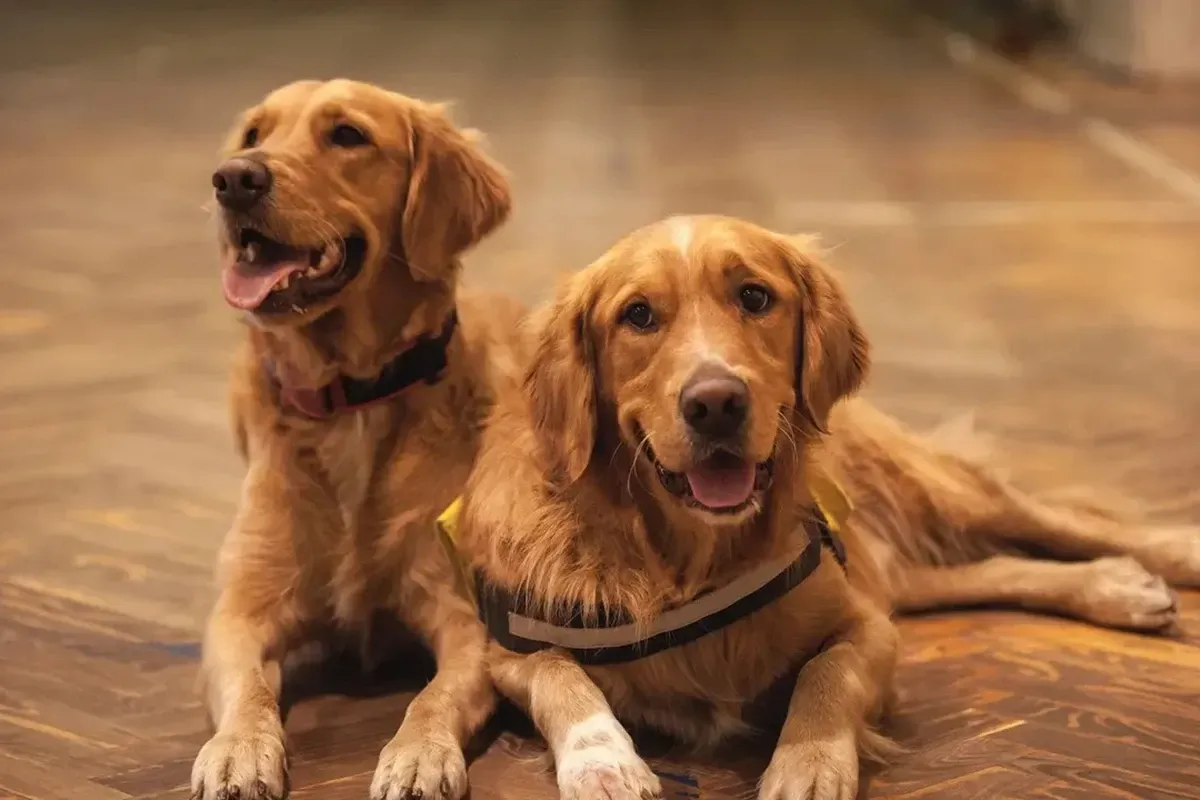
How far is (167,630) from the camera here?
2.81 m

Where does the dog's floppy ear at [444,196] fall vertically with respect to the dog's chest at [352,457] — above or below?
above

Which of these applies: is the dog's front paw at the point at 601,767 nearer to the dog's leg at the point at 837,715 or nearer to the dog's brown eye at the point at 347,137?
the dog's leg at the point at 837,715

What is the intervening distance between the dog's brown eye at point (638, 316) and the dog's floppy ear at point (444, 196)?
1.65 ft

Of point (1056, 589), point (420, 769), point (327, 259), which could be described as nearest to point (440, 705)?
point (420, 769)

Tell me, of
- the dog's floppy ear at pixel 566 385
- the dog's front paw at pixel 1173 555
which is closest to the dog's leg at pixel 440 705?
the dog's floppy ear at pixel 566 385

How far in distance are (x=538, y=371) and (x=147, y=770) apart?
0.94m

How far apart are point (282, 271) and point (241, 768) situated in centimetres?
88

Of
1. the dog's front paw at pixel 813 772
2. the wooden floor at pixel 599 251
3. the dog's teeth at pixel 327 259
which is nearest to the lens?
the dog's front paw at pixel 813 772

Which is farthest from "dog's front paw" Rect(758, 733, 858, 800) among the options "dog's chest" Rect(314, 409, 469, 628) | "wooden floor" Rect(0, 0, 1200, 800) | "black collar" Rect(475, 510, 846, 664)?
"dog's chest" Rect(314, 409, 469, 628)

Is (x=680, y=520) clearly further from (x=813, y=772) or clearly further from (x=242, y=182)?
(x=242, y=182)

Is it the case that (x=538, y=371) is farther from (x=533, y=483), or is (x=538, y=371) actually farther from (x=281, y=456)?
(x=281, y=456)

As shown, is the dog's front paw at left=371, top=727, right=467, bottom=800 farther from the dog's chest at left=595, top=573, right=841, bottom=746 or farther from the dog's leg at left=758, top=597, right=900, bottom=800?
the dog's leg at left=758, top=597, right=900, bottom=800

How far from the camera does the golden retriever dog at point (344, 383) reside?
95.4 inches

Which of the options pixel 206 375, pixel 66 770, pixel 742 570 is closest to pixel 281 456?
pixel 66 770
